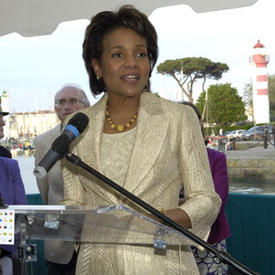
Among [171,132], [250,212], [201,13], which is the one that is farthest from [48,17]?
[171,132]

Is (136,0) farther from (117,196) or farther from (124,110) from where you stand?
(117,196)

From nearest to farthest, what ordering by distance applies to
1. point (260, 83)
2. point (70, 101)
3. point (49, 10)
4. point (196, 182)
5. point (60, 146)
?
point (60, 146)
point (196, 182)
point (70, 101)
point (49, 10)
point (260, 83)

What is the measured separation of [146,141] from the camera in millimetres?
1390

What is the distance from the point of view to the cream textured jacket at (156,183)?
128cm

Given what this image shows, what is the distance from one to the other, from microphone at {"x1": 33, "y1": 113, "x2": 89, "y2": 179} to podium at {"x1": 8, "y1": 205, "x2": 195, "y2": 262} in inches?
3.8

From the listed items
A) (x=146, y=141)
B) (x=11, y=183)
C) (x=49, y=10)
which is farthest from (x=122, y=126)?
(x=49, y=10)

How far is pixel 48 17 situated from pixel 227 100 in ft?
166

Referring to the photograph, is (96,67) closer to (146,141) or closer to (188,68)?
(146,141)

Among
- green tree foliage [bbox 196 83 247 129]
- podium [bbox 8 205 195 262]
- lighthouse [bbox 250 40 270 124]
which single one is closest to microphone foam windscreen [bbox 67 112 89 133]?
podium [bbox 8 205 195 262]

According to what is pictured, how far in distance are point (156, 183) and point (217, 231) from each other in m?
1.36

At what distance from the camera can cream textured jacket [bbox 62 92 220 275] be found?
50.4 inches

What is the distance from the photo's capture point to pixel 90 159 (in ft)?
4.69

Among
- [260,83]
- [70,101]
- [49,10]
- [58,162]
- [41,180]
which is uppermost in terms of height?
[260,83]

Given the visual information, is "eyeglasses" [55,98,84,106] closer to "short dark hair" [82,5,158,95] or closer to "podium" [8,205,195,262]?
"short dark hair" [82,5,158,95]
